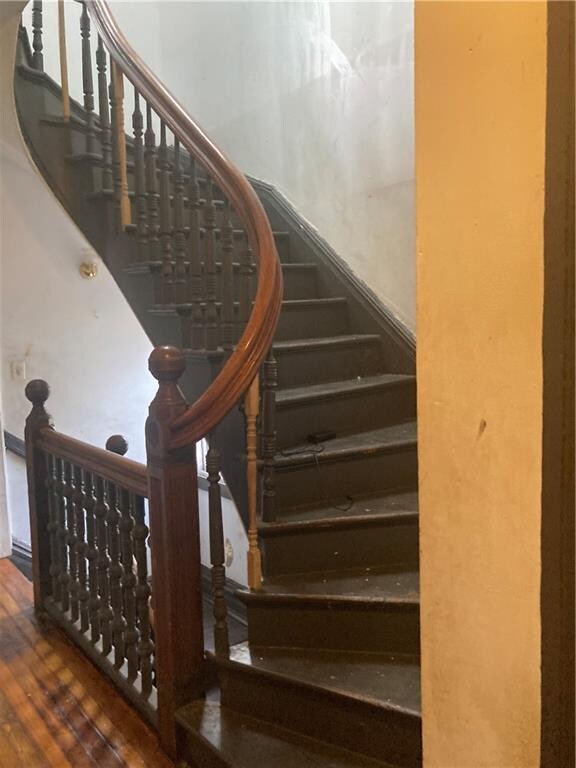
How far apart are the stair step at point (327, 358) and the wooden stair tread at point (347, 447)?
1.12 ft

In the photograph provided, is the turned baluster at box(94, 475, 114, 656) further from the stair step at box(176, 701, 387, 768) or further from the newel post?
the stair step at box(176, 701, 387, 768)

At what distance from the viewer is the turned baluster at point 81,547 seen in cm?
233

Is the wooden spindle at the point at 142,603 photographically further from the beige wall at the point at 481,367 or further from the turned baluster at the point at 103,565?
the beige wall at the point at 481,367

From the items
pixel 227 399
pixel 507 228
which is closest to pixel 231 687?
pixel 227 399

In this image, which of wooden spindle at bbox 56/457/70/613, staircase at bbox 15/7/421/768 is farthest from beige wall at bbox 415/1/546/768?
wooden spindle at bbox 56/457/70/613

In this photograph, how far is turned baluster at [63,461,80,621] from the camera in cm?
242

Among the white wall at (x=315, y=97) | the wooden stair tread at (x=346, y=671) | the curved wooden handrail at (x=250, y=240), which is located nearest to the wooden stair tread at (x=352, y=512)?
the wooden stair tread at (x=346, y=671)

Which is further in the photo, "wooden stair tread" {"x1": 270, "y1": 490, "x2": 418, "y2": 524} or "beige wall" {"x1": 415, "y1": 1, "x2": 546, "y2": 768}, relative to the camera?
"wooden stair tread" {"x1": 270, "y1": 490, "x2": 418, "y2": 524}

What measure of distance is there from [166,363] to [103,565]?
86cm

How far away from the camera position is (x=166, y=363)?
1.75 metres

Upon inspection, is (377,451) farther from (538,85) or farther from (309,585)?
(538,85)

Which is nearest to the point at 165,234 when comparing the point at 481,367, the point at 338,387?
the point at 338,387

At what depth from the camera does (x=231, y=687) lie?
1.80 metres

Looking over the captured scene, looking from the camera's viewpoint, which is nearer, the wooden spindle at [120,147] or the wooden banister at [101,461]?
the wooden banister at [101,461]
